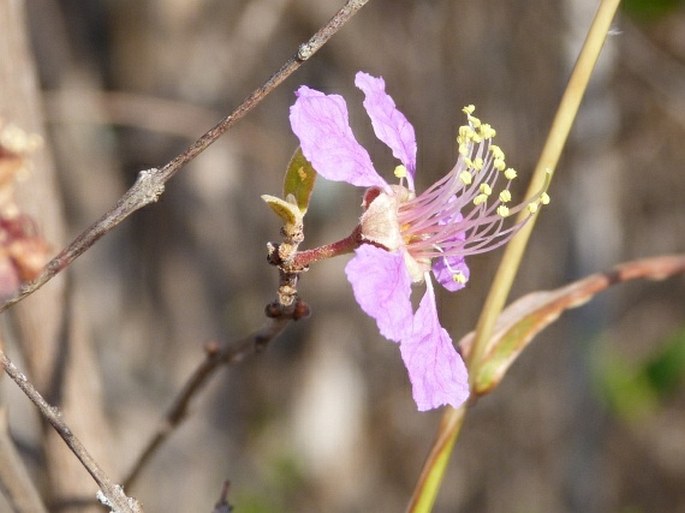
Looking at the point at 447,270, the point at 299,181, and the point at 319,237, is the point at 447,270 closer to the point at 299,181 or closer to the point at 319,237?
the point at 299,181

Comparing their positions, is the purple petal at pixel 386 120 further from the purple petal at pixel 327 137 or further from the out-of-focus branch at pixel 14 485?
the out-of-focus branch at pixel 14 485

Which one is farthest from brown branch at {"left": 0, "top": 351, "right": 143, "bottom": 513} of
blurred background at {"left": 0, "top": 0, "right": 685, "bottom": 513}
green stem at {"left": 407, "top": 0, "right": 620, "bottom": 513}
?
blurred background at {"left": 0, "top": 0, "right": 685, "bottom": 513}

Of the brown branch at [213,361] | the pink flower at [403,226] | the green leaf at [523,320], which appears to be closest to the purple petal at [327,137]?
the pink flower at [403,226]

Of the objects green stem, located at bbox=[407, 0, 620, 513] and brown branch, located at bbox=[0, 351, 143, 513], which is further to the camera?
green stem, located at bbox=[407, 0, 620, 513]

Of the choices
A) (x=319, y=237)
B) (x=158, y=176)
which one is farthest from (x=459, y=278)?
(x=319, y=237)

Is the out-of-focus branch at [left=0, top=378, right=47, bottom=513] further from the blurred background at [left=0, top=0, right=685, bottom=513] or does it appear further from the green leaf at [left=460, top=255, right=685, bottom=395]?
the blurred background at [left=0, top=0, right=685, bottom=513]

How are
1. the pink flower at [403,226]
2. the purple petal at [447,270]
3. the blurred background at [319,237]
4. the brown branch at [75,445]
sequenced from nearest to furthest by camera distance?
the brown branch at [75,445], the pink flower at [403,226], the purple petal at [447,270], the blurred background at [319,237]
